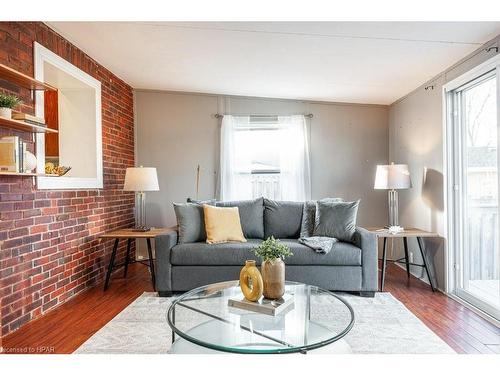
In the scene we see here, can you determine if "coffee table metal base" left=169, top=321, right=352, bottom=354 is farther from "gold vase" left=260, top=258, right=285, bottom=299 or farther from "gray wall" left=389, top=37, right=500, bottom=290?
"gray wall" left=389, top=37, right=500, bottom=290

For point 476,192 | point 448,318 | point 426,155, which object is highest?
point 426,155

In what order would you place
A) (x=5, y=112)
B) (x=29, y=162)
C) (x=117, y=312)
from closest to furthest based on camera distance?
(x=5, y=112) < (x=29, y=162) < (x=117, y=312)

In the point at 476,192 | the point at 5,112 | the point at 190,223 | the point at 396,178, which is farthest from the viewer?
the point at 396,178

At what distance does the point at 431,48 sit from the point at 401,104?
1.57 m

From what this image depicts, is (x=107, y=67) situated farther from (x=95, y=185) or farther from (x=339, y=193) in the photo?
(x=339, y=193)

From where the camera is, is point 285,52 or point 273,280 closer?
point 273,280

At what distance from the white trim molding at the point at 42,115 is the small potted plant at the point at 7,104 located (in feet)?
1.47

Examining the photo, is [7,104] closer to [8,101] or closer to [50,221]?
[8,101]

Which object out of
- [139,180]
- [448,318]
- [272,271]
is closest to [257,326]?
[272,271]

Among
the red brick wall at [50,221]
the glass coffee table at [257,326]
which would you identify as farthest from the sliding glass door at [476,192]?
the red brick wall at [50,221]

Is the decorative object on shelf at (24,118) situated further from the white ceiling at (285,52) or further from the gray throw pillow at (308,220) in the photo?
the gray throw pillow at (308,220)

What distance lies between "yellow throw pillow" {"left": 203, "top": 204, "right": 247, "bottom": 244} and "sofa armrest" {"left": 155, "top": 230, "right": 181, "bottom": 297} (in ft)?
1.39

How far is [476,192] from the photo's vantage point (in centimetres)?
304

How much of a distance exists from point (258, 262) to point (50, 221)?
6.18 ft
